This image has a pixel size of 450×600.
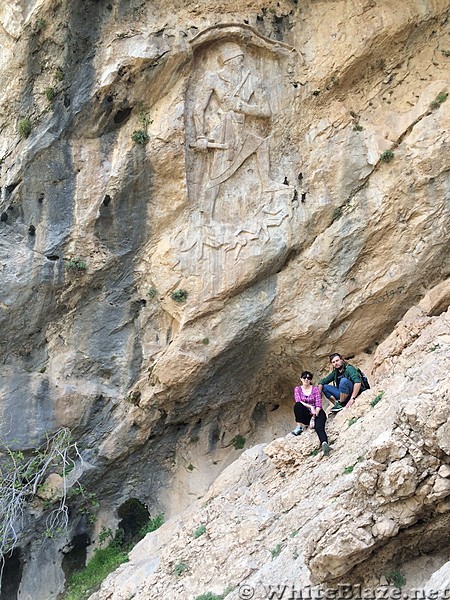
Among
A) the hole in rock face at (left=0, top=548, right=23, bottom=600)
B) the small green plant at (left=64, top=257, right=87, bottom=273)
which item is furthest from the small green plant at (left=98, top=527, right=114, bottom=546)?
the small green plant at (left=64, top=257, right=87, bottom=273)

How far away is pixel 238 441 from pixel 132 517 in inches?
120

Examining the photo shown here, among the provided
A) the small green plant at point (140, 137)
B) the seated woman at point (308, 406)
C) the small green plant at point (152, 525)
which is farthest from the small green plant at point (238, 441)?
the small green plant at point (140, 137)

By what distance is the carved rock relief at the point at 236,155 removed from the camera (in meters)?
13.2

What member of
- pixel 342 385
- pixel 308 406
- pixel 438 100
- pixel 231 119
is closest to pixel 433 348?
pixel 342 385

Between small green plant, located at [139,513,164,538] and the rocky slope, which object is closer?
the rocky slope

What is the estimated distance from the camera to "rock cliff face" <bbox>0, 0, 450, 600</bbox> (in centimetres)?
1277

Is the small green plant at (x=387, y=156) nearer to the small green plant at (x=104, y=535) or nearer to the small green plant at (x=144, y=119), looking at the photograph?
the small green plant at (x=144, y=119)

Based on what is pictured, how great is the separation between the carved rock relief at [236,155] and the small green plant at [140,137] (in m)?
1.00

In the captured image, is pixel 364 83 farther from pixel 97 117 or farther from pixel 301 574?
pixel 301 574

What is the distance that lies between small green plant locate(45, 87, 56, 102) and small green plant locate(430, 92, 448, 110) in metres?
8.46

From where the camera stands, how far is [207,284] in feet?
42.9

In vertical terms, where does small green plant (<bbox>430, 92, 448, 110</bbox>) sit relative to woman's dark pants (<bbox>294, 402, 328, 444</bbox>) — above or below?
above

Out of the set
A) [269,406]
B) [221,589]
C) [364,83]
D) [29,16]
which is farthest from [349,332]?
[29,16]

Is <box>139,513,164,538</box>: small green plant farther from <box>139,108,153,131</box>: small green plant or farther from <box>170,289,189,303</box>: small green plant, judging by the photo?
<box>139,108,153,131</box>: small green plant
